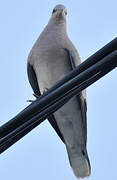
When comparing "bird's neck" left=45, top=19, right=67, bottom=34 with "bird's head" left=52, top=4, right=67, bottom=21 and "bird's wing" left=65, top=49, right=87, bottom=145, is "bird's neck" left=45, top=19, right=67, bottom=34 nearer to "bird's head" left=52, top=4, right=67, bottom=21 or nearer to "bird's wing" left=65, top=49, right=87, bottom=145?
"bird's head" left=52, top=4, right=67, bottom=21

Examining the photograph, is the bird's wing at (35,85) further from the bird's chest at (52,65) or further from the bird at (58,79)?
the bird's chest at (52,65)

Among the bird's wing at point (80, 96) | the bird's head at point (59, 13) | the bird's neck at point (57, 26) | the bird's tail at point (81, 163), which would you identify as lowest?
the bird's tail at point (81, 163)

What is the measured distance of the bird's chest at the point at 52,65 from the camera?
203 inches

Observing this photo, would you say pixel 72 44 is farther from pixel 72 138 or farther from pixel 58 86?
pixel 58 86

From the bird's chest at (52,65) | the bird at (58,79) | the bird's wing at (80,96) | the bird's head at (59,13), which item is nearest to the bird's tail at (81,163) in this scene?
the bird at (58,79)

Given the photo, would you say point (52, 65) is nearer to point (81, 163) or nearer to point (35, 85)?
point (35, 85)

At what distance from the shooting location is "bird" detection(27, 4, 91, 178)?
203 inches

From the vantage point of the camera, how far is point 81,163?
5156mm

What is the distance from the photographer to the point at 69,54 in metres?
5.14

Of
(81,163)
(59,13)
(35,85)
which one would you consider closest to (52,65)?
(35,85)

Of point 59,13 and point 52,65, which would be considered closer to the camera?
point 52,65

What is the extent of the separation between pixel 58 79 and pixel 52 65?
17cm

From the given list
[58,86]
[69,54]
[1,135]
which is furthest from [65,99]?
[69,54]

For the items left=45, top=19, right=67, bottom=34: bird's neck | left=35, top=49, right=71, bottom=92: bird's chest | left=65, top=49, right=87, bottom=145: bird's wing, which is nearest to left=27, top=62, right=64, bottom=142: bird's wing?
left=35, top=49, right=71, bottom=92: bird's chest
